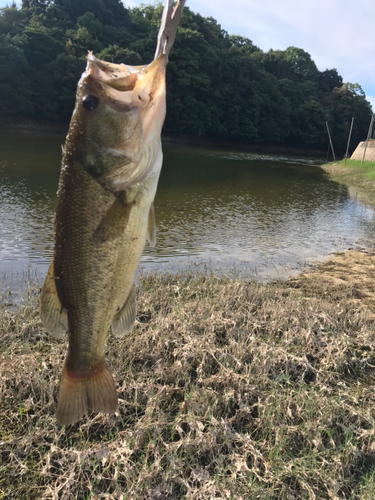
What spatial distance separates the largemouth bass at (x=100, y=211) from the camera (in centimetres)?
185

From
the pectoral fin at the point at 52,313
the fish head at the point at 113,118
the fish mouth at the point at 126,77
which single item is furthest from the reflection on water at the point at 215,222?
the fish mouth at the point at 126,77

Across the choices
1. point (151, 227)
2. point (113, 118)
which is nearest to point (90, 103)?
point (113, 118)

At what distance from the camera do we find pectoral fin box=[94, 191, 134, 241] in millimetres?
1891

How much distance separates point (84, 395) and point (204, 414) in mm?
1629

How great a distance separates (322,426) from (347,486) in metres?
0.48

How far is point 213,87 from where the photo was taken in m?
59.5

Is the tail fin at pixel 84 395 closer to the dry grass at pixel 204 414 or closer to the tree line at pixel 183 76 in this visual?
the dry grass at pixel 204 414

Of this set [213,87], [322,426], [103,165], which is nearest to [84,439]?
[322,426]

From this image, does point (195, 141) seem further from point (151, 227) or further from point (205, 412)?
point (151, 227)

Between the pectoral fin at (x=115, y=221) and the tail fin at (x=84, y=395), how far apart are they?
0.74 metres

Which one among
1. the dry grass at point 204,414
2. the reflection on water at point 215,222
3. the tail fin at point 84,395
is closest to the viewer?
the tail fin at point 84,395

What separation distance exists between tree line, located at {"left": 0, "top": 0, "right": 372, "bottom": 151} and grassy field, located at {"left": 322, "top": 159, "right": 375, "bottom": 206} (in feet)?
83.5

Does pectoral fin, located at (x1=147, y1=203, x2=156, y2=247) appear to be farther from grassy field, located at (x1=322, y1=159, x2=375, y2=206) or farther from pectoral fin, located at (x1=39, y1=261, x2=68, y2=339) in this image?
grassy field, located at (x1=322, y1=159, x2=375, y2=206)

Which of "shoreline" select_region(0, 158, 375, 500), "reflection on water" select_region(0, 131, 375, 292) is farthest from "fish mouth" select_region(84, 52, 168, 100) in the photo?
"reflection on water" select_region(0, 131, 375, 292)
